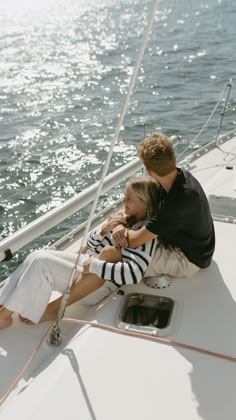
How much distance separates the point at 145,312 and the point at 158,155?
89 cm

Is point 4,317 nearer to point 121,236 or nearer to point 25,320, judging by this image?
point 25,320

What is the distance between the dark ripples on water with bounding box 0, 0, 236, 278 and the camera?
7375 millimetres

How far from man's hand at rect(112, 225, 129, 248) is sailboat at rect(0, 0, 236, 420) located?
0.30 metres

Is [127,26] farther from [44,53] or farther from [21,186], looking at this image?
[21,186]

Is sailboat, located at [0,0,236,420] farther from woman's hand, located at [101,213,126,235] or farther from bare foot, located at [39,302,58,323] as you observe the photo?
woman's hand, located at [101,213,126,235]

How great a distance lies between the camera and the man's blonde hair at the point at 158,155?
8.19ft

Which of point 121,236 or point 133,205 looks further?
point 133,205

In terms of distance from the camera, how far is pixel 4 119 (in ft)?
34.4

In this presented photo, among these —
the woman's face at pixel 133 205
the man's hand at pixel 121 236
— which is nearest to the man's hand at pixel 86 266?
the man's hand at pixel 121 236

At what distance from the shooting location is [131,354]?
2.29 metres

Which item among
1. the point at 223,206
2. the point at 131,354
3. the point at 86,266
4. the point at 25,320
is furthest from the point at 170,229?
the point at 223,206

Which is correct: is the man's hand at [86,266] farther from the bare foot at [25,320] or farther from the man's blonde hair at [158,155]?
the man's blonde hair at [158,155]

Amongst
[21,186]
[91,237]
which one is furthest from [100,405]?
[21,186]

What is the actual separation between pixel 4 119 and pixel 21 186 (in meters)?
3.81
